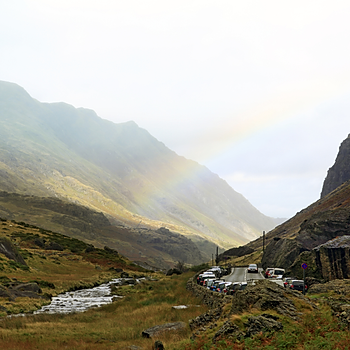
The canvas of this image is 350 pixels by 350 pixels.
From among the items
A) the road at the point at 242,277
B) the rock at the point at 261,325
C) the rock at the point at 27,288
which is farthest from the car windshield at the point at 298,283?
the rock at the point at 27,288

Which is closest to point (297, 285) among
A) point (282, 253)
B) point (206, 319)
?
point (206, 319)

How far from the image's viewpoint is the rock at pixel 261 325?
43.7ft

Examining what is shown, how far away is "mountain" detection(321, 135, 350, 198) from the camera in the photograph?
143 m

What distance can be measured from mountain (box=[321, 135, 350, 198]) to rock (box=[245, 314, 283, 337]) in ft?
465

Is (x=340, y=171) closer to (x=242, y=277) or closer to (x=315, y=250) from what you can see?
(x=242, y=277)

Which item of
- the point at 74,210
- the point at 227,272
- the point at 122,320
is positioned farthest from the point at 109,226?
the point at 122,320

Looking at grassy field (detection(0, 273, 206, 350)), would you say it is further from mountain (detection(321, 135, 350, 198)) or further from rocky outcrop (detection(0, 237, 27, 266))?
mountain (detection(321, 135, 350, 198))

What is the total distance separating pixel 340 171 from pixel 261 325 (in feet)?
485

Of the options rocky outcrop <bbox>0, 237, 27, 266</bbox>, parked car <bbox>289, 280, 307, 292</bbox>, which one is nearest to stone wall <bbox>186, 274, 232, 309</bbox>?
parked car <bbox>289, 280, 307, 292</bbox>

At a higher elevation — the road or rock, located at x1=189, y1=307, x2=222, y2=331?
the road

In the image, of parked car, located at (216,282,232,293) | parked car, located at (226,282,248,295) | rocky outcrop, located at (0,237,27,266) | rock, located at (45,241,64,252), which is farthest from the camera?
rock, located at (45,241,64,252)

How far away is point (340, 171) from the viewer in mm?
145875

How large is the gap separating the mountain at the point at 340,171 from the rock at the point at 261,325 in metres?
142

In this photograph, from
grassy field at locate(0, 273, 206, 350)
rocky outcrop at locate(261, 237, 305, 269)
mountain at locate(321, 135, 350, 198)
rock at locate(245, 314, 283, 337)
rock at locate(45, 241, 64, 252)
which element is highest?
mountain at locate(321, 135, 350, 198)
